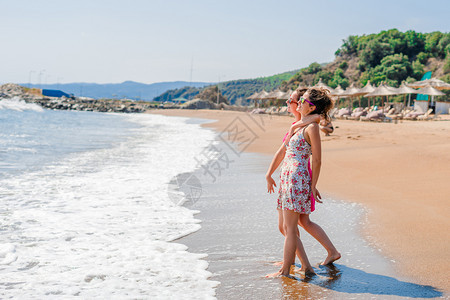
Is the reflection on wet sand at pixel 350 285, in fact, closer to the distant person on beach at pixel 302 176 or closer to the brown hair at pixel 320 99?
the distant person on beach at pixel 302 176

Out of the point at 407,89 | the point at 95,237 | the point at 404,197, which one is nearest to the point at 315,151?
the point at 95,237

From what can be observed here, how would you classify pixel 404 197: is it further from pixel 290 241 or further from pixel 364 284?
pixel 290 241

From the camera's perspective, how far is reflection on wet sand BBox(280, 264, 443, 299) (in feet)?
8.68

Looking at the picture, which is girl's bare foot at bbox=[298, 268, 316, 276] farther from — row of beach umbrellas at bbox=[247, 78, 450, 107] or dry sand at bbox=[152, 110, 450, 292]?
row of beach umbrellas at bbox=[247, 78, 450, 107]

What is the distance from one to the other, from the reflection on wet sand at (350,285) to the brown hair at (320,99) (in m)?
1.18

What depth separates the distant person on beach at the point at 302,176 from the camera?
2930 mm

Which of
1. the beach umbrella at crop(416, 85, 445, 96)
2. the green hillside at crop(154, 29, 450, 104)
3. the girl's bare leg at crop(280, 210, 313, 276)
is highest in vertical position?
the green hillside at crop(154, 29, 450, 104)

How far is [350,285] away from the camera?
2809 mm

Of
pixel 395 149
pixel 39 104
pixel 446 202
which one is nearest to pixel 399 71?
pixel 395 149

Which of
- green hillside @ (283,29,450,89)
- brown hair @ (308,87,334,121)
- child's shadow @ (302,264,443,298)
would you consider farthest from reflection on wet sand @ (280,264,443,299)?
green hillside @ (283,29,450,89)

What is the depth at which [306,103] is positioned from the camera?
9.98 ft

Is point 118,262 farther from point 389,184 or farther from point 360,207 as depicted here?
point 389,184

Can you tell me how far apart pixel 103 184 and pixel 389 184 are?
454 centimetres

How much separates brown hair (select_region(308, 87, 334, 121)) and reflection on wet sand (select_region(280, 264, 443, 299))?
1.18 m
